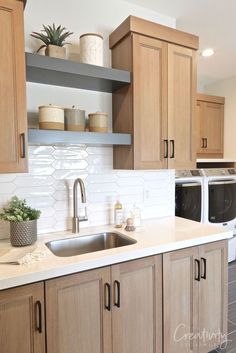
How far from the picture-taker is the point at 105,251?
1364mm

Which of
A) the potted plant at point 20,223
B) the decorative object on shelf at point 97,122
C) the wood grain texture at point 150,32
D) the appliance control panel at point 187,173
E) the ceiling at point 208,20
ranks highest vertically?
the ceiling at point 208,20

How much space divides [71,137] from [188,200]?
6.03 ft

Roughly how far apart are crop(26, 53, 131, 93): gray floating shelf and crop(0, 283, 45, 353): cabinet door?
120 centimetres

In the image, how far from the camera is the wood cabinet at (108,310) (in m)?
1.19

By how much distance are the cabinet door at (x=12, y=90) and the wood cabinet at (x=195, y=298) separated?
1045 millimetres

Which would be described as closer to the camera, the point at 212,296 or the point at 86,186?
the point at 212,296

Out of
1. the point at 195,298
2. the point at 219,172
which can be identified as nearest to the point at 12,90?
the point at 195,298

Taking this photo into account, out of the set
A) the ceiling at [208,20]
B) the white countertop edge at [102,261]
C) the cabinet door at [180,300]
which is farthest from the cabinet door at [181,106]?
the cabinet door at [180,300]

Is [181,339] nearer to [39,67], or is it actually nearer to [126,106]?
[126,106]

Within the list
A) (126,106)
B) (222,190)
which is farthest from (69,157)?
(222,190)

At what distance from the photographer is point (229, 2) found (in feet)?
6.56

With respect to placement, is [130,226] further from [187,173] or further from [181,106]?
[187,173]

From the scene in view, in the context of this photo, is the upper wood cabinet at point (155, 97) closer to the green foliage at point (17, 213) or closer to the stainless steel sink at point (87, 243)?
the stainless steel sink at point (87, 243)

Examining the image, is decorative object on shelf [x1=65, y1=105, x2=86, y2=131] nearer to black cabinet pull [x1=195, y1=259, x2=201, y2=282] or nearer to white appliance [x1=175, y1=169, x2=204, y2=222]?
black cabinet pull [x1=195, y1=259, x2=201, y2=282]
